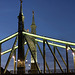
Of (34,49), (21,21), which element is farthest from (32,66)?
(21,21)

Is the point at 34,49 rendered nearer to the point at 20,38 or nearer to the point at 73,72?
the point at 20,38

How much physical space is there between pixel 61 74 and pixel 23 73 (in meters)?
9.21

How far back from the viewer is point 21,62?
4619cm

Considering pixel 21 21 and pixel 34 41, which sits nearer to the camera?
pixel 21 21

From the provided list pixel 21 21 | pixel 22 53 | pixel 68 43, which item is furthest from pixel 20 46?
pixel 68 43

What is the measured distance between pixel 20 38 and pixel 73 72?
1462cm

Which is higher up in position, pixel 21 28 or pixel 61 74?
pixel 21 28

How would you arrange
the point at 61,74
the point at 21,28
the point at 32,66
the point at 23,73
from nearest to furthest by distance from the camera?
1. the point at 61,74
2. the point at 23,73
3. the point at 21,28
4. the point at 32,66

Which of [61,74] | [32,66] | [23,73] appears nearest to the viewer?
[61,74]

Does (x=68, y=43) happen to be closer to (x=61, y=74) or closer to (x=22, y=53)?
(x=61, y=74)

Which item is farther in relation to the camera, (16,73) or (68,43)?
(16,73)

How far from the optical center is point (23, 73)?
4531 centimetres

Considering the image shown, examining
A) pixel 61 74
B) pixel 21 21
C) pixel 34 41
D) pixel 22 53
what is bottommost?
pixel 61 74

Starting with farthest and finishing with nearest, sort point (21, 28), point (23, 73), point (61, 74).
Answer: point (21, 28) < point (23, 73) < point (61, 74)
